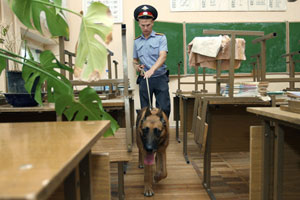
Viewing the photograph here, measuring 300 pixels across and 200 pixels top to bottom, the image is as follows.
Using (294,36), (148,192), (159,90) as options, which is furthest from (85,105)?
(294,36)

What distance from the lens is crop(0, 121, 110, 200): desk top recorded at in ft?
0.95

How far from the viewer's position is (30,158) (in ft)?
1.36

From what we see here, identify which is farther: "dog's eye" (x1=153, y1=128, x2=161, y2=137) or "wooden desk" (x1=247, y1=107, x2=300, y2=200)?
"dog's eye" (x1=153, y1=128, x2=161, y2=137)

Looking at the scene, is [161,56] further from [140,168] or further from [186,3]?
[186,3]

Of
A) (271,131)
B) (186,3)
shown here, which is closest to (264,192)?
(271,131)

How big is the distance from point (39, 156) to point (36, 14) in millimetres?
603

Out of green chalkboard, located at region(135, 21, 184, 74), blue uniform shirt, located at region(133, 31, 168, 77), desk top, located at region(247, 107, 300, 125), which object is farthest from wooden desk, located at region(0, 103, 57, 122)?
green chalkboard, located at region(135, 21, 184, 74)

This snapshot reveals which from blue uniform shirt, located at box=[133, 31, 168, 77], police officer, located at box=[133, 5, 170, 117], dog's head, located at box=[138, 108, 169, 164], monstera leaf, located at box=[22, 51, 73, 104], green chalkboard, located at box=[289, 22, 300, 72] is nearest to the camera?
monstera leaf, located at box=[22, 51, 73, 104]

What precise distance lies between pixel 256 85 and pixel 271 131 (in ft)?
2.73

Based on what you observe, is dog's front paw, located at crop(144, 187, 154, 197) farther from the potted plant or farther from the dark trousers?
the potted plant

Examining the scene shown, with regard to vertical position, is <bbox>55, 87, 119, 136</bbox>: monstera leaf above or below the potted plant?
below

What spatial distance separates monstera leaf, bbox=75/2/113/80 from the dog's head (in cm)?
126

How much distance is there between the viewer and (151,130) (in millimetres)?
1869

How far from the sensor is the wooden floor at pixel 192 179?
2078mm
